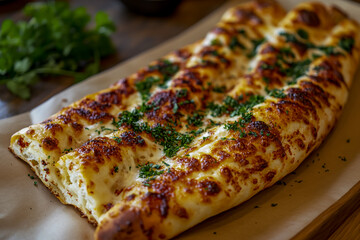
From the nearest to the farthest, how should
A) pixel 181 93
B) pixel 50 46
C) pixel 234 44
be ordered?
pixel 181 93, pixel 234 44, pixel 50 46

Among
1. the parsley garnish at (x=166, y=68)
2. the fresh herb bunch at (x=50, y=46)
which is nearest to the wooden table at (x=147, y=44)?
the fresh herb bunch at (x=50, y=46)

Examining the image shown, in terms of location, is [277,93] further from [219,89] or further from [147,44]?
[147,44]

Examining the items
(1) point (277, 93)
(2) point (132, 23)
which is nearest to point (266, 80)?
(1) point (277, 93)

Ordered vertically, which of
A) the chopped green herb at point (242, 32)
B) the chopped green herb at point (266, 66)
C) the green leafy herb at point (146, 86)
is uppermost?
the chopped green herb at point (242, 32)

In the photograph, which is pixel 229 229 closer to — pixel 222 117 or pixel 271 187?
pixel 271 187

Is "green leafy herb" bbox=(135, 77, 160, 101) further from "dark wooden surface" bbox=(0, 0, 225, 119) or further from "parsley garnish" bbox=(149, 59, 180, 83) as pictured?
"dark wooden surface" bbox=(0, 0, 225, 119)

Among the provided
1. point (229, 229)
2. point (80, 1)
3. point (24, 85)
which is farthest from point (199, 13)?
point (229, 229)

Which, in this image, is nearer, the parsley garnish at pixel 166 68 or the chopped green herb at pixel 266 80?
the chopped green herb at pixel 266 80

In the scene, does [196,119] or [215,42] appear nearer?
[196,119]

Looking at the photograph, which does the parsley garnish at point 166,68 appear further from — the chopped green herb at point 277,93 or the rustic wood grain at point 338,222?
the rustic wood grain at point 338,222

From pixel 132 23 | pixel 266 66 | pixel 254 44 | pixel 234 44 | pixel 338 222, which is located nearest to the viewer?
pixel 338 222
